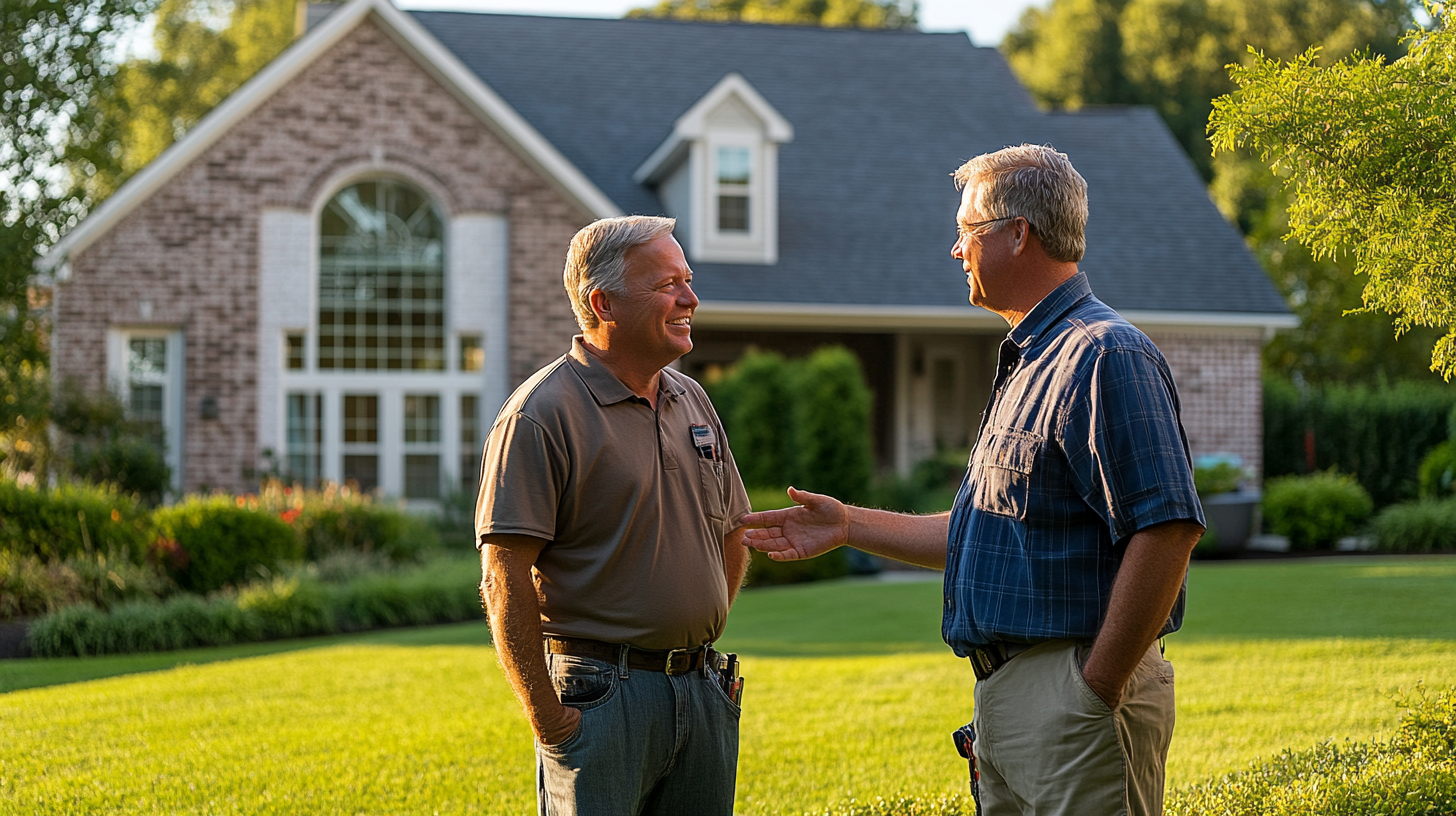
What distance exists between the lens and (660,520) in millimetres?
3152

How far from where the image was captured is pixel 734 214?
17.8 metres

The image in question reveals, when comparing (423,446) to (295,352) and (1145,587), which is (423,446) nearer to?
(295,352)

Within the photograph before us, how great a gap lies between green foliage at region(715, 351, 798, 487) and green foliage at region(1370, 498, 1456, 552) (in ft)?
23.5

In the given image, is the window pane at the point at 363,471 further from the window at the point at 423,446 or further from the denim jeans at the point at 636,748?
the denim jeans at the point at 636,748

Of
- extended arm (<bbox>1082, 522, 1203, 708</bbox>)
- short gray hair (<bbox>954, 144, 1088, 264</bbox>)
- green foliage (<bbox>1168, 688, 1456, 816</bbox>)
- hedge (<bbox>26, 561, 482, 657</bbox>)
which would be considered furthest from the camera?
hedge (<bbox>26, 561, 482, 657</bbox>)

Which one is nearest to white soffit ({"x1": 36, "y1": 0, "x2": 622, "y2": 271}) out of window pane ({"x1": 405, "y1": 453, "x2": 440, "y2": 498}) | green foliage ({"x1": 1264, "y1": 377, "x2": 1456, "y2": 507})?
window pane ({"x1": 405, "y1": 453, "x2": 440, "y2": 498})

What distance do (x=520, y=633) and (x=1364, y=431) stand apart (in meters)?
19.4

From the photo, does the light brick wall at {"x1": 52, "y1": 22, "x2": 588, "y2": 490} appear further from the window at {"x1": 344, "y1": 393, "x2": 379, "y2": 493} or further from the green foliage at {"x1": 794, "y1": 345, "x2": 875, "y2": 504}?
the green foliage at {"x1": 794, "y1": 345, "x2": 875, "y2": 504}

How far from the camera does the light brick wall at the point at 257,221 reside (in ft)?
49.2

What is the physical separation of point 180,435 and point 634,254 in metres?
13.6

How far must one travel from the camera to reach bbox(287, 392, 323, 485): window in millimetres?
15562

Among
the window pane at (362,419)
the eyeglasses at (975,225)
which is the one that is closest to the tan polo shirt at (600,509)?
the eyeglasses at (975,225)

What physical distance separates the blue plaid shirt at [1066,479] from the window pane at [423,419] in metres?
→ 13.6

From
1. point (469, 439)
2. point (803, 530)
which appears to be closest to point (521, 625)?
point (803, 530)
